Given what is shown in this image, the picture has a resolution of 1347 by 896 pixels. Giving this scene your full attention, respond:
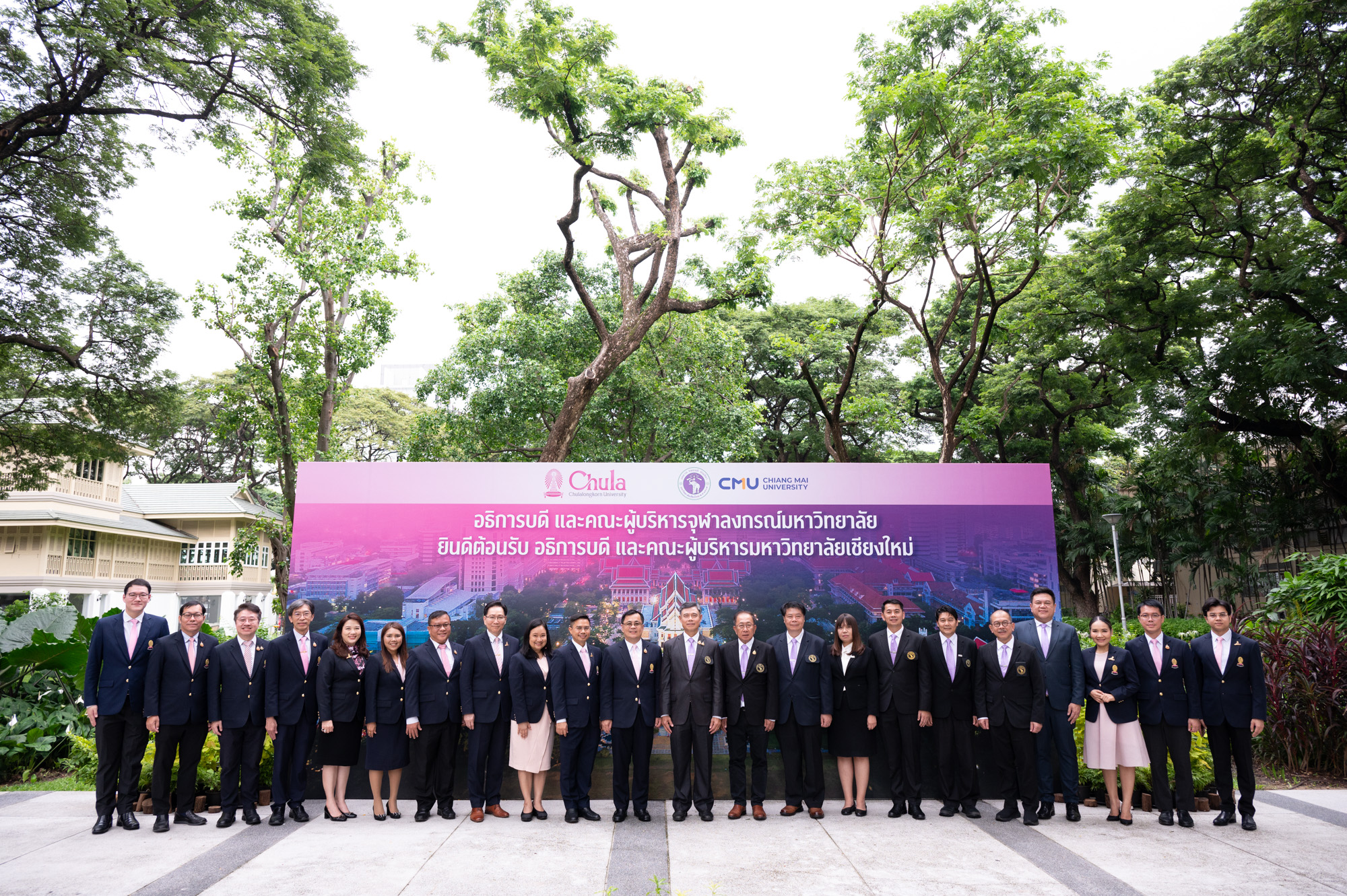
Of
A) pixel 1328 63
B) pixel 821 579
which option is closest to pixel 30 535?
pixel 821 579

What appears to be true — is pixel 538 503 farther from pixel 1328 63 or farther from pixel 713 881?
pixel 1328 63

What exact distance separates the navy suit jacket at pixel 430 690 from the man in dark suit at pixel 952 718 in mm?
3210

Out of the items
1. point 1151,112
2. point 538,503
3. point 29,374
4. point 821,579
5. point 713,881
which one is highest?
point 1151,112

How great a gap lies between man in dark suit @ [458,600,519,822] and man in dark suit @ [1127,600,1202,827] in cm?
428

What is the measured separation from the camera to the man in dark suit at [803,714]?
5.72 m

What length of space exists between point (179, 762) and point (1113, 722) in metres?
6.20

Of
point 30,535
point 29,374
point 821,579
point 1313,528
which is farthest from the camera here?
point 30,535

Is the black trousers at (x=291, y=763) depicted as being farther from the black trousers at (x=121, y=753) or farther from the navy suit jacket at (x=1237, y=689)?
the navy suit jacket at (x=1237, y=689)

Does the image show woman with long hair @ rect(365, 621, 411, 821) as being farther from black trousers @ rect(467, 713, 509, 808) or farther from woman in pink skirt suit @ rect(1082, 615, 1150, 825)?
woman in pink skirt suit @ rect(1082, 615, 1150, 825)

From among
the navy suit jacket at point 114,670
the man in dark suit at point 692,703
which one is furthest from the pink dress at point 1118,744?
the navy suit jacket at point 114,670

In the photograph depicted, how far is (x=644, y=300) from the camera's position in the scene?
11328mm

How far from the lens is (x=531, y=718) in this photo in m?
5.70

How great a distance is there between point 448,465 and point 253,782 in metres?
2.57

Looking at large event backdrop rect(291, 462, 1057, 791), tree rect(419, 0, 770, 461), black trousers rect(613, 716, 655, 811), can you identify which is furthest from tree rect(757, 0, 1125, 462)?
black trousers rect(613, 716, 655, 811)
